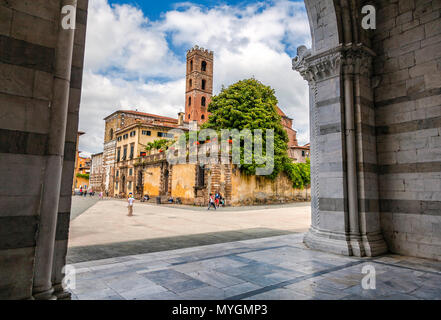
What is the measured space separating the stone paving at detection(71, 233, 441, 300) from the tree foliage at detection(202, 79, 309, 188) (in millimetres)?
19807

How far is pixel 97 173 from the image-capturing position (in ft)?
179

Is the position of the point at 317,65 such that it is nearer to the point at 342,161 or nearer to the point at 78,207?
the point at 342,161

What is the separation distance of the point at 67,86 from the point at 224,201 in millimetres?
21976

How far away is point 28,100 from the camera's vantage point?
9.12ft

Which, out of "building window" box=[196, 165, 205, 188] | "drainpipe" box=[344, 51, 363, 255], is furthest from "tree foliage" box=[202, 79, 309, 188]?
"drainpipe" box=[344, 51, 363, 255]

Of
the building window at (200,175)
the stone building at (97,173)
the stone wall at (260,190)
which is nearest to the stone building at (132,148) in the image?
the stone building at (97,173)

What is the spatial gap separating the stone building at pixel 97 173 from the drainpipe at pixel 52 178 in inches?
2003

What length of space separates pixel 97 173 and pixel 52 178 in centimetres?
5696

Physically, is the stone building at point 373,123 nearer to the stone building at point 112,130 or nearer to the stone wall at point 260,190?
the stone wall at point 260,190

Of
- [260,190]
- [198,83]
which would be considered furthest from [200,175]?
[198,83]

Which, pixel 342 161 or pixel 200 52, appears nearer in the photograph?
pixel 342 161

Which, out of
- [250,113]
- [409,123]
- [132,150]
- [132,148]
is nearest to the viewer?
[409,123]

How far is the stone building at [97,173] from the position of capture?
170 feet
